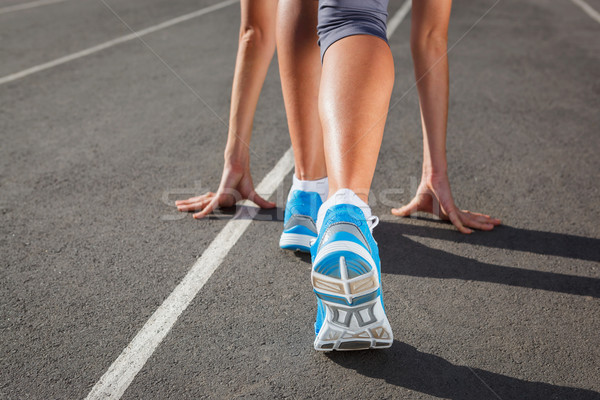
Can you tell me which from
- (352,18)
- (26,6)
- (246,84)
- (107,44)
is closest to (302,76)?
(352,18)

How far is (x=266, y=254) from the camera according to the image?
309 cm

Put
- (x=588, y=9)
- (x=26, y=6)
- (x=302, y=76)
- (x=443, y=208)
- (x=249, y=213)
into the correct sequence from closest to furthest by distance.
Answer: (x=302, y=76) → (x=443, y=208) → (x=249, y=213) → (x=26, y=6) → (x=588, y=9)

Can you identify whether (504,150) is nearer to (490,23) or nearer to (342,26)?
(342,26)

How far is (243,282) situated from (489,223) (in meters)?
1.53

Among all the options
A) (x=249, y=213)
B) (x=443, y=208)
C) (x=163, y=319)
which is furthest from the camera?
(x=249, y=213)

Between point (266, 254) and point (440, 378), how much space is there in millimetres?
1243

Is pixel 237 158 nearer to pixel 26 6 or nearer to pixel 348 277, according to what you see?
pixel 348 277

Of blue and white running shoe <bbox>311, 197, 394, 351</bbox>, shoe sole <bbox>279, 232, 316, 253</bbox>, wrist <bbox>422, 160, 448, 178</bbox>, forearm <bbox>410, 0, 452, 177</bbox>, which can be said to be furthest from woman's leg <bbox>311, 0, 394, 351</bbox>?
wrist <bbox>422, 160, 448, 178</bbox>

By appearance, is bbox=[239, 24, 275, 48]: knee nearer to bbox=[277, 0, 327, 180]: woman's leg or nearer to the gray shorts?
bbox=[277, 0, 327, 180]: woman's leg

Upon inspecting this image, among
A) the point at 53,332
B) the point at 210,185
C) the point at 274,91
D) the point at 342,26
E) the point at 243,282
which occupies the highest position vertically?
the point at 342,26

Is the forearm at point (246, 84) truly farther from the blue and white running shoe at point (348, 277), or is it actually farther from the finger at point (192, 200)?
the blue and white running shoe at point (348, 277)

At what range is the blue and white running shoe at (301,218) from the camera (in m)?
2.84

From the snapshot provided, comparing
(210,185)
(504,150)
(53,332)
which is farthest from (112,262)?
(504,150)

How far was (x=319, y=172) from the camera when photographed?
2.79 meters
